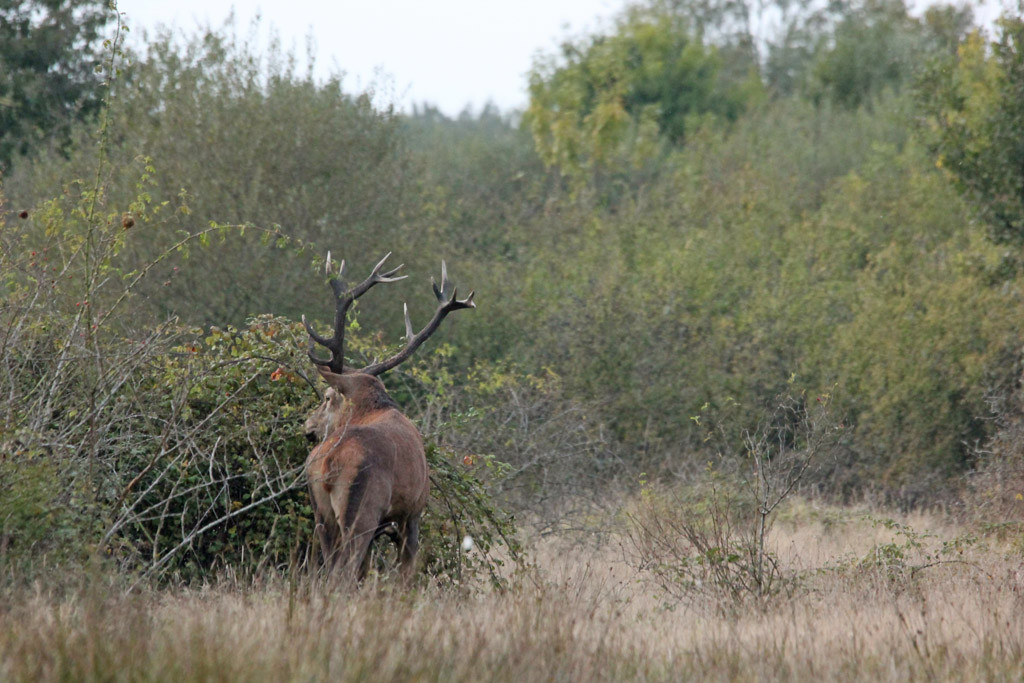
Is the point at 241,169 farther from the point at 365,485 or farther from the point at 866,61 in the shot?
the point at 866,61

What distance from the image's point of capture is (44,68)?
22.7m

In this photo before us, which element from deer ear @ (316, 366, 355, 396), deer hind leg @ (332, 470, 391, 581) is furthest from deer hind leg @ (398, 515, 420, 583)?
deer ear @ (316, 366, 355, 396)

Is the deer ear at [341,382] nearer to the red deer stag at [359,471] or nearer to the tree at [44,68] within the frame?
the red deer stag at [359,471]

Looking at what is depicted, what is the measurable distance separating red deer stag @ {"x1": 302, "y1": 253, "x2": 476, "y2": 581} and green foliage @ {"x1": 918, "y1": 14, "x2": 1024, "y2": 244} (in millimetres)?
→ 12333

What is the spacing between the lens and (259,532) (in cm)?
767

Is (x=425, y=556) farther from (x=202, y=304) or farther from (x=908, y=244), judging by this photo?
(x=908, y=244)

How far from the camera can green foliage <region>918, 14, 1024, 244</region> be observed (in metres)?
16.8

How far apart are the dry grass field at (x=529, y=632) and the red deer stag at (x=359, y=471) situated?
34 cm

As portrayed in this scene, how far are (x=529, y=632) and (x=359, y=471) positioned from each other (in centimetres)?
143

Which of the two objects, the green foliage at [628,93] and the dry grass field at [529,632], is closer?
the dry grass field at [529,632]

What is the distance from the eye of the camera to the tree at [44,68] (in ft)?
72.5

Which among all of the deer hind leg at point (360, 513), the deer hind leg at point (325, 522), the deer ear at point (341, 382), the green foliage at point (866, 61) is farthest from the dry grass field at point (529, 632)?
the green foliage at point (866, 61)

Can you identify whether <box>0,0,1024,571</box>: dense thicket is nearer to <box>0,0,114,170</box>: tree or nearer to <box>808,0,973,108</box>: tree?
<box>0,0,114,170</box>: tree

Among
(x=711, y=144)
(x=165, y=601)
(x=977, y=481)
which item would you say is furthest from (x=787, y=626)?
(x=711, y=144)
